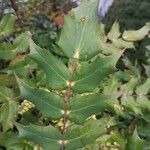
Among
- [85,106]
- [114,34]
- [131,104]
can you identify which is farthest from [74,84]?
[114,34]

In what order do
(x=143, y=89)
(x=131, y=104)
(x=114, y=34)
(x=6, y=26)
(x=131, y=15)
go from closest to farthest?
(x=131, y=104) < (x=6, y=26) < (x=143, y=89) < (x=114, y=34) < (x=131, y=15)

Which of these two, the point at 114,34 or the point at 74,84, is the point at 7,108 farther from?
the point at 114,34

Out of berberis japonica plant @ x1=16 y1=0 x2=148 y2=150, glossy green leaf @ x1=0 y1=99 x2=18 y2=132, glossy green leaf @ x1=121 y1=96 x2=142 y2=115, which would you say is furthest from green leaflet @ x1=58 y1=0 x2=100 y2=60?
glossy green leaf @ x1=121 y1=96 x2=142 y2=115

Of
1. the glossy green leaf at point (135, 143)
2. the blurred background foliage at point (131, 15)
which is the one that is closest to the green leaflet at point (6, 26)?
the glossy green leaf at point (135, 143)

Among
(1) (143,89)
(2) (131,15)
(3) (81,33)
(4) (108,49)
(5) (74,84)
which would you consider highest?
(3) (81,33)

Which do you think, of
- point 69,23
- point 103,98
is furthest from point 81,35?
point 103,98

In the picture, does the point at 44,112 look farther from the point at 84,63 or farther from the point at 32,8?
the point at 32,8

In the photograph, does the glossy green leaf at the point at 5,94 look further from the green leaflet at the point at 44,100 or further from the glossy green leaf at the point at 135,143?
the glossy green leaf at the point at 135,143
